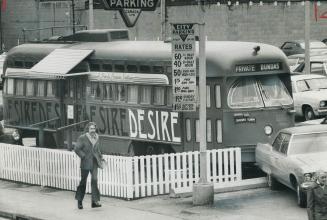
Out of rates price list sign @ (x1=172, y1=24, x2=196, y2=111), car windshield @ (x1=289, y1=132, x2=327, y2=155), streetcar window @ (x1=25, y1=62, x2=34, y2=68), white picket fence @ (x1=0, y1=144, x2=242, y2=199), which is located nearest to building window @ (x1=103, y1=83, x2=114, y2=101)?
white picket fence @ (x1=0, y1=144, x2=242, y2=199)

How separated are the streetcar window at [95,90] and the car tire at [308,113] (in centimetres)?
858

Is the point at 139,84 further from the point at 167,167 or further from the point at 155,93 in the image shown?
the point at 167,167

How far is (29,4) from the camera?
64.8 meters

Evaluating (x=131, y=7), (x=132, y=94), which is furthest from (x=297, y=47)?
(x=131, y=7)

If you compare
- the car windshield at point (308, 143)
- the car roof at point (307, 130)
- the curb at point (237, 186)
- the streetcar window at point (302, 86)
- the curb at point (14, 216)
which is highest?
the streetcar window at point (302, 86)

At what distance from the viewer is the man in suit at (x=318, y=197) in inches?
481

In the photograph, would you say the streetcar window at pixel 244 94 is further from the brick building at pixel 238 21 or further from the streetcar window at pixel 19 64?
the brick building at pixel 238 21

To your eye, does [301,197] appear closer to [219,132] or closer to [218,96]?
[219,132]

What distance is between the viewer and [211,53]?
20734 millimetres

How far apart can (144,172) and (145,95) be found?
3782 millimetres

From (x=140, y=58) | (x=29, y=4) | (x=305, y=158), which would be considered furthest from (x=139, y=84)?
(x=29, y=4)

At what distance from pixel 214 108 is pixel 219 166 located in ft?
6.06

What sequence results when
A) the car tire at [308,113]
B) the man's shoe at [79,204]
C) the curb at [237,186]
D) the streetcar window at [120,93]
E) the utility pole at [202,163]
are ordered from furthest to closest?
the car tire at [308,113] → the streetcar window at [120,93] → the curb at [237,186] → the man's shoe at [79,204] → the utility pole at [202,163]

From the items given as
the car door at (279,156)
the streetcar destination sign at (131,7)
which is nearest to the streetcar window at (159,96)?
the streetcar destination sign at (131,7)
